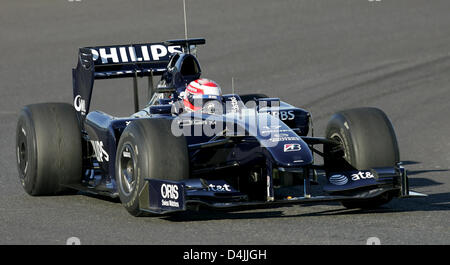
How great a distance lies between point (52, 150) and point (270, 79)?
910 cm

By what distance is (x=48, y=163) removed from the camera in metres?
10.3

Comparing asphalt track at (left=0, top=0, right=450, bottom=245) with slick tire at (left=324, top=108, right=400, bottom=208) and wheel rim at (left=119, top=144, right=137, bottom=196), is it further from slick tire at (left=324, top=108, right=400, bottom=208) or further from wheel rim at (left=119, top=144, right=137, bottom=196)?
slick tire at (left=324, top=108, right=400, bottom=208)

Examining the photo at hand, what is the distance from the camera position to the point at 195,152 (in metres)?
9.38

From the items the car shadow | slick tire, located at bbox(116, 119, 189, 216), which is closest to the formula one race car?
slick tire, located at bbox(116, 119, 189, 216)

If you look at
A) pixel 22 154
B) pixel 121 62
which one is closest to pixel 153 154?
pixel 22 154

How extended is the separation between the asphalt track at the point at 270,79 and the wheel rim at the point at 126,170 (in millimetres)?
274

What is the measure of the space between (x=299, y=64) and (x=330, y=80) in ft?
5.27

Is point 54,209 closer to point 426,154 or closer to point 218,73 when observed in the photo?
point 426,154

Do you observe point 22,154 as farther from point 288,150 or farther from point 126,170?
point 288,150

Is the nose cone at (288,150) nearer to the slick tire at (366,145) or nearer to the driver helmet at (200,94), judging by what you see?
the slick tire at (366,145)

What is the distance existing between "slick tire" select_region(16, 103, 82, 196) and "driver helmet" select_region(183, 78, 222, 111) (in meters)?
1.26

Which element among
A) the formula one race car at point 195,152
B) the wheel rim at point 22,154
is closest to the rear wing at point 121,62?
the formula one race car at point 195,152

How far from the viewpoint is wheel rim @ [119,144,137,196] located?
29.8 feet

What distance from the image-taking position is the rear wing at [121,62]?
10898 mm
